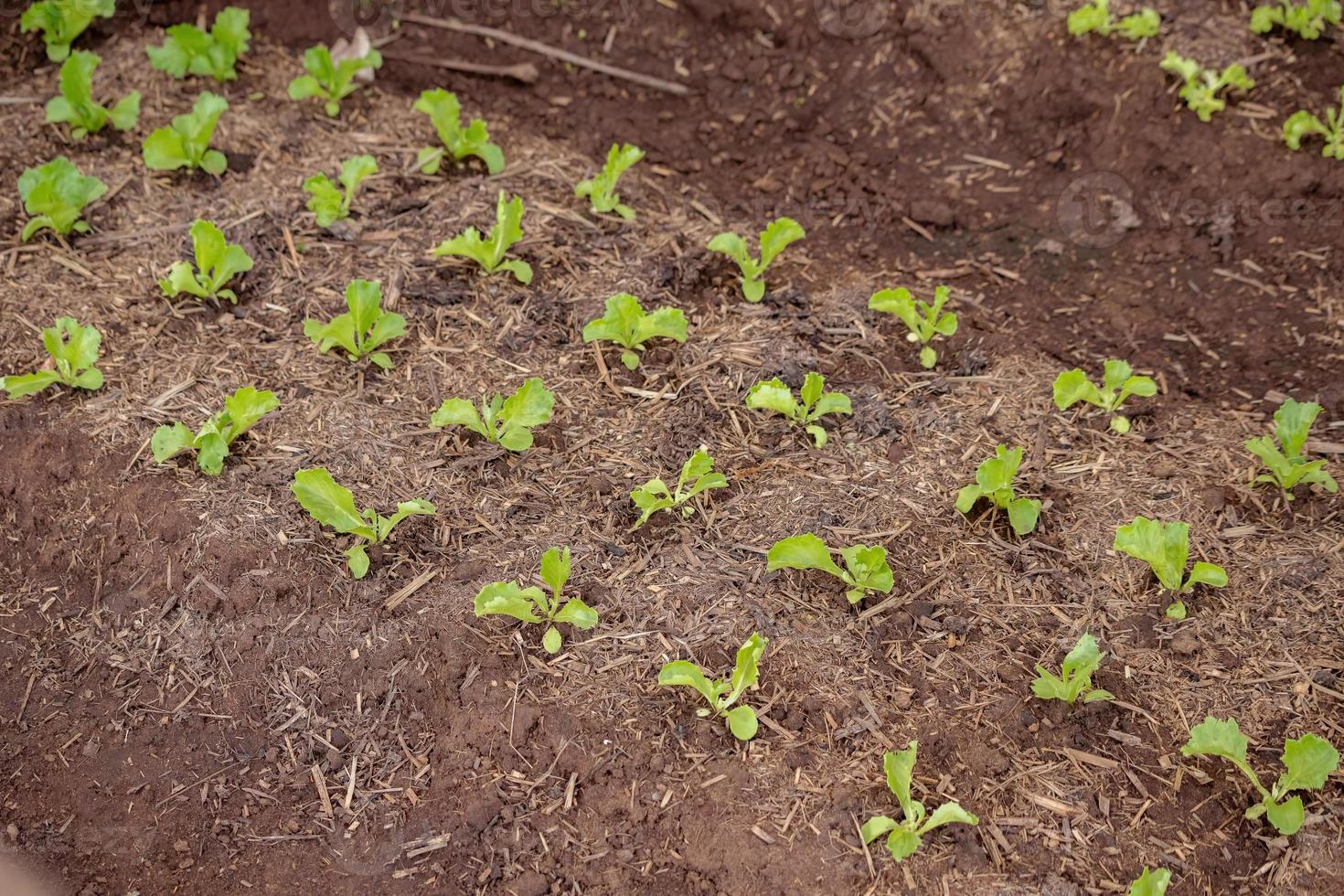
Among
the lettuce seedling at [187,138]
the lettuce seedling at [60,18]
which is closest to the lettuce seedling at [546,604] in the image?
the lettuce seedling at [187,138]

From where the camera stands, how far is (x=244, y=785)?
2.42 meters

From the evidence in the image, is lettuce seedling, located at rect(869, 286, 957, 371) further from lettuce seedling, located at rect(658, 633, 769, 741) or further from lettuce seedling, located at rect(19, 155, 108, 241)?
lettuce seedling, located at rect(19, 155, 108, 241)

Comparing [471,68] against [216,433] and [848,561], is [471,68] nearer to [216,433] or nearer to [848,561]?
[216,433]

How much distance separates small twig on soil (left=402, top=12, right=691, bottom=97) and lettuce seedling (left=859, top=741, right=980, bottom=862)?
2.96m

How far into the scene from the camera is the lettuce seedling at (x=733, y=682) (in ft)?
7.94

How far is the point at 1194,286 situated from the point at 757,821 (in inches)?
100

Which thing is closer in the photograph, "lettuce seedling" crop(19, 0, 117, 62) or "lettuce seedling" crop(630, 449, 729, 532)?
"lettuce seedling" crop(630, 449, 729, 532)

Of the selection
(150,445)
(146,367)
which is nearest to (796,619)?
(150,445)

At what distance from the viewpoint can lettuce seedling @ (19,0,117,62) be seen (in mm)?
4000

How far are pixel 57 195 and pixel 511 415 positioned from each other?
171 centimetres

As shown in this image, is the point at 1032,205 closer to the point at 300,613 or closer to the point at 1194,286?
the point at 1194,286

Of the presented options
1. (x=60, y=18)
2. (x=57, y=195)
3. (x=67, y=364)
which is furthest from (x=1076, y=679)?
(x=60, y=18)

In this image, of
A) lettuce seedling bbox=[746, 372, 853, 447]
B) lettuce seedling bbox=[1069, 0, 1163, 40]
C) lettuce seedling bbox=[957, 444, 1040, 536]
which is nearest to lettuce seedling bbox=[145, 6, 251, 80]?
lettuce seedling bbox=[746, 372, 853, 447]

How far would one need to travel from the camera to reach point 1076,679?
249 centimetres
